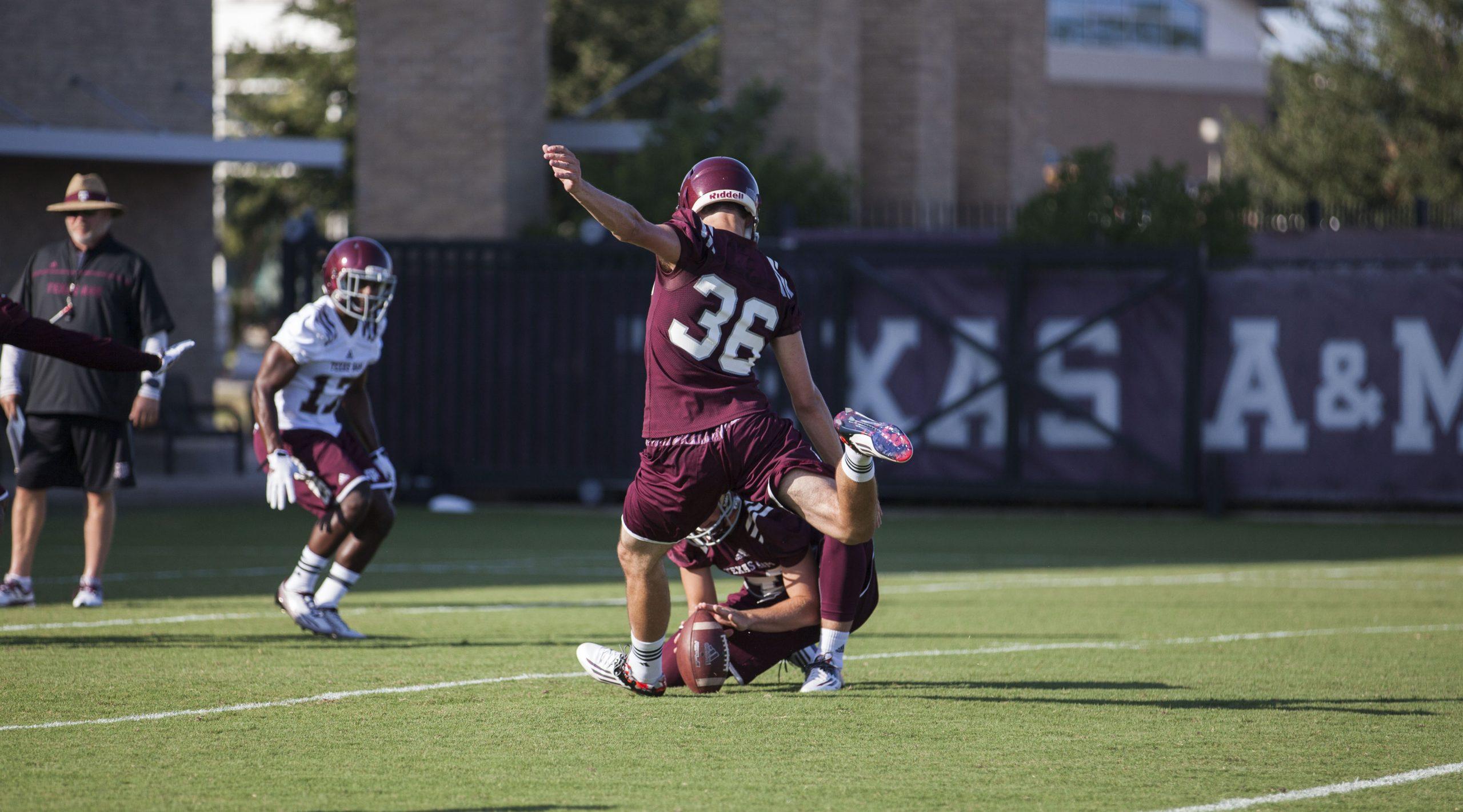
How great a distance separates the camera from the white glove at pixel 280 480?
8.58 metres

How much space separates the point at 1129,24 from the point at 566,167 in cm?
7093

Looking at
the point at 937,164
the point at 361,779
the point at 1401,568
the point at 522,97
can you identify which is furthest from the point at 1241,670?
the point at 937,164

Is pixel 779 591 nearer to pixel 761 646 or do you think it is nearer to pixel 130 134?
pixel 761 646

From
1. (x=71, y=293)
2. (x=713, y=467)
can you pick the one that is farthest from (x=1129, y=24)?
(x=713, y=467)

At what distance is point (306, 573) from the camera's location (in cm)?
903

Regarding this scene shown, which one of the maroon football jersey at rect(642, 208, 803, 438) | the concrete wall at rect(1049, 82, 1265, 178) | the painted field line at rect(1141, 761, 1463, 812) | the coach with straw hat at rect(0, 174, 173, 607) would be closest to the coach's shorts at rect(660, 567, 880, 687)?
the maroon football jersey at rect(642, 208, 803, 438)

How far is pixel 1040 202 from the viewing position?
1939 centimetres

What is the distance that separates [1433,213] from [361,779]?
2523 cm

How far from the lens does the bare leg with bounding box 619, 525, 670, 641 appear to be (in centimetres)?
687

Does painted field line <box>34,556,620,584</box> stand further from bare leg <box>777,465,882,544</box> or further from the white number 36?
bare leg <box>777,465,882,544</box>

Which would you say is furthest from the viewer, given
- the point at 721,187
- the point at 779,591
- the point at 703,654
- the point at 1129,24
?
the point at 1129,24

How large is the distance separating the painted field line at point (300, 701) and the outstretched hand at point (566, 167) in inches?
92.8

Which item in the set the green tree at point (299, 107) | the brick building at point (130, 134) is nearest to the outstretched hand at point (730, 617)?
the brick building at point (130, 134)

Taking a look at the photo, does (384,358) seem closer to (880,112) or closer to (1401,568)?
(1401,568)
